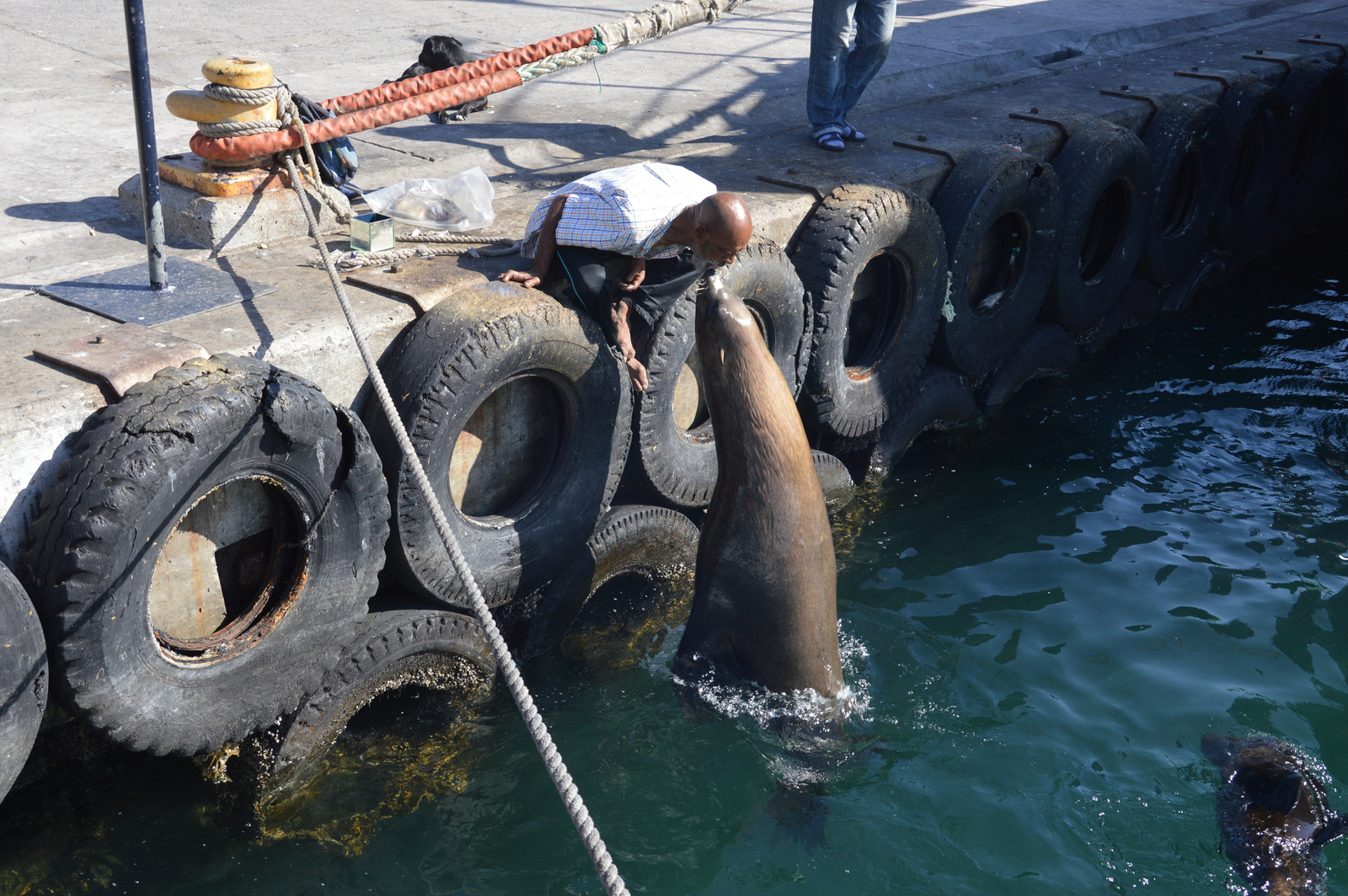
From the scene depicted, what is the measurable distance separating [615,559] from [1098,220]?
4.95 meters

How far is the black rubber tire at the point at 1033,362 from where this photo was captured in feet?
24.4

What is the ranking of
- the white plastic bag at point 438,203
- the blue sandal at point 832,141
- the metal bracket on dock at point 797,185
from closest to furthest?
the white plastic bag at point 438,203, the metal bracket on dock at point 797,185, the blue sandal at point 832,141

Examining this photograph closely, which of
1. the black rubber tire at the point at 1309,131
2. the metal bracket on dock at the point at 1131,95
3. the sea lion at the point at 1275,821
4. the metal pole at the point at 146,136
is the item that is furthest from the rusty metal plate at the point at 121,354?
the black rubber tire at the point at 1309,131

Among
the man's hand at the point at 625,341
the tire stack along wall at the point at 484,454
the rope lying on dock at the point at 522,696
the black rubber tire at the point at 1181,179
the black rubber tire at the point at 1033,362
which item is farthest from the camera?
the black rubber tire at the point at 1181,179

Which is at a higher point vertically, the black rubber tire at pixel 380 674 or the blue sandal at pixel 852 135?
the blue sandal at pixel 852 135

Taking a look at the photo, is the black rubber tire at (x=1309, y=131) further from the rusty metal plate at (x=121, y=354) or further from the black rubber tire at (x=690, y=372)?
the rusty metal plate at (x=121, y=354)

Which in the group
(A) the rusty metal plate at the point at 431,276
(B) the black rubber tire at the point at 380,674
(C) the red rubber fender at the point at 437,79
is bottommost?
(B) the black rubber tire at the point at 380,674

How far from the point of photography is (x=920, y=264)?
6.36 meters

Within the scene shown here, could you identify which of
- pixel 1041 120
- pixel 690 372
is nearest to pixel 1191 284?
pixel 1041 120

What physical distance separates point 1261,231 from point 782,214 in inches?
248

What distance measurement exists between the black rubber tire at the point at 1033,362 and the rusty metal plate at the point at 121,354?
5.28 meters

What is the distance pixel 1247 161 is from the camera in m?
9.30

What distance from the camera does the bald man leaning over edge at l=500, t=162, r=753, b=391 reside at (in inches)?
170

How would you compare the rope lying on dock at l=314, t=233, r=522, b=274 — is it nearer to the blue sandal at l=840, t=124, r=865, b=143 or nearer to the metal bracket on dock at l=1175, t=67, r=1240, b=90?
the blue sandal at l=840, t=124, r=865, b=143
